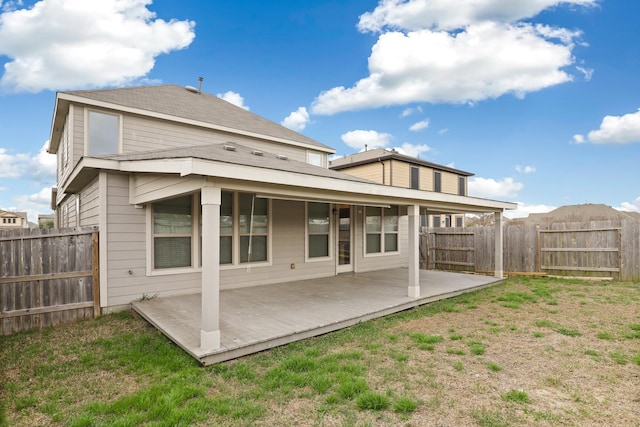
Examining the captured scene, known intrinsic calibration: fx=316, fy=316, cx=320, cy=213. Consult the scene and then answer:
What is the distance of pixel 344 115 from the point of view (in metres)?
20.3

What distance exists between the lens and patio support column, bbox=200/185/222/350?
12.0 feet

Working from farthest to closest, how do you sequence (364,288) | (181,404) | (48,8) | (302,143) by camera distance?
(302,143) → (48,8) → (364,288) → (181,404)

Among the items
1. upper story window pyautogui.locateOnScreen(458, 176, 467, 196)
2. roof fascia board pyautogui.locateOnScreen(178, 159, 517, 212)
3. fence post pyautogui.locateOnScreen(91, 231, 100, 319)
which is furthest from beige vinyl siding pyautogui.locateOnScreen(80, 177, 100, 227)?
upper story window pyautogui.locateOnScreen(458, 176, 467, 196)

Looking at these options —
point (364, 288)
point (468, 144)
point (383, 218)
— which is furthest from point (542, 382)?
point (468, 144)

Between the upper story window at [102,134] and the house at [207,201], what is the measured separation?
22 mm

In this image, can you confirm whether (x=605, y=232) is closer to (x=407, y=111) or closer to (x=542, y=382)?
(x=542, y=382)

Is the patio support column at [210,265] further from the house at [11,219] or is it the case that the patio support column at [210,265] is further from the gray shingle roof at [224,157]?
the house at [11,219]

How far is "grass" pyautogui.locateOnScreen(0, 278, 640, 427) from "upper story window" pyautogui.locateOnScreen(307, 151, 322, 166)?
6.33 m

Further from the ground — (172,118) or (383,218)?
(172,118)

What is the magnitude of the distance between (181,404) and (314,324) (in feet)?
7.02

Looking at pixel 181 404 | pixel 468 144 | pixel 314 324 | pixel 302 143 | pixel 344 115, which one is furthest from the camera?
pixel 344 115

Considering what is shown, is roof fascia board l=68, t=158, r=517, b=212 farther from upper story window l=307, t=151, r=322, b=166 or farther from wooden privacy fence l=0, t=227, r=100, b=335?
upper story window l=307, t=151, r=322, b=166

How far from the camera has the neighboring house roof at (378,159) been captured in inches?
712

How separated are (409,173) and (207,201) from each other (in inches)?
651
